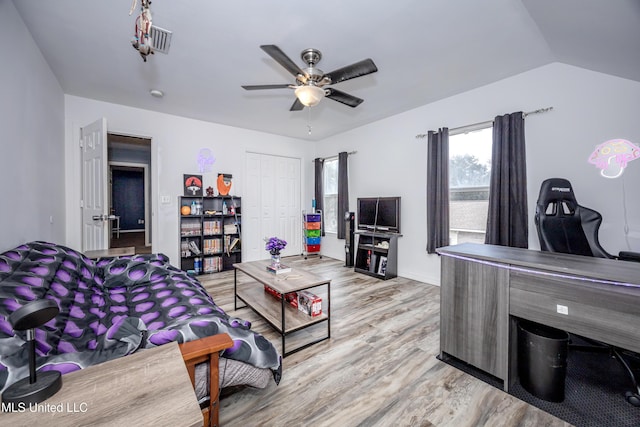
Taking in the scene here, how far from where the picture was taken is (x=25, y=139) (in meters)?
2.20

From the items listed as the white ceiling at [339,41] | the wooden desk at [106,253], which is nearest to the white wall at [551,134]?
Answer: the white ceiling at [339,41]

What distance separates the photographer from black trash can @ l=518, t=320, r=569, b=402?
1.58 metres

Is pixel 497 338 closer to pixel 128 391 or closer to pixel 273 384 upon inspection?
pixel 273 384

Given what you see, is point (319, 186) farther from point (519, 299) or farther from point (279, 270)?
point (519, 299)

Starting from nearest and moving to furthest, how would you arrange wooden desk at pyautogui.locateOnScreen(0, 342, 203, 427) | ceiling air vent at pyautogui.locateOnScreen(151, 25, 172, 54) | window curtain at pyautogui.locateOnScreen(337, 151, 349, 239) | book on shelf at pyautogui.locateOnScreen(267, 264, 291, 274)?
wooden desk at pyautogui.locateOnScreen(0, 342, 203, 427)
ceiling air vent at pyautogui.locateOnScreen(151, 25, 172, 54)
book on shelf at pyautogui.locateOnScreen(267, 264, 291, 274)
window curtain at pyautogui.locateOnScreen(337, 151, 349, 239)

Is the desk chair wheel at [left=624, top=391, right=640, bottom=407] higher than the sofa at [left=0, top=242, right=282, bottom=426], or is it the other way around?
the sofa at [left=0, top=242, right=282, bottom=426]

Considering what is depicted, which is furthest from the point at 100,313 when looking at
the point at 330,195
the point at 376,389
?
the point at 330,195

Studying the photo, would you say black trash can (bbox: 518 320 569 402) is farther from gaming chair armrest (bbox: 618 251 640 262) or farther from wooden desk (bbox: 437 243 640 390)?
gaming chair armrest (bbox: 618 251 640 262)

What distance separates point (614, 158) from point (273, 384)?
3.65 metres

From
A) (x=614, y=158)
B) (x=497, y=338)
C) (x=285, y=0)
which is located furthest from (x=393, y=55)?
(x=497, y=338)

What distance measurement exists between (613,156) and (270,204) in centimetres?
498

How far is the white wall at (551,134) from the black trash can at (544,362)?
170cm

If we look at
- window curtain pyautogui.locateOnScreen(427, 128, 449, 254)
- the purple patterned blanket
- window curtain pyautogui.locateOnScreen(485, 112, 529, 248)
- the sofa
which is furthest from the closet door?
window curtain pyautogui.locateOnScreen(485, 112, 529, 248)

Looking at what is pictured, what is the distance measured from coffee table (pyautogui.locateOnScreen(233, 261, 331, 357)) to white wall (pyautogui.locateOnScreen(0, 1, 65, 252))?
6.03 ft
